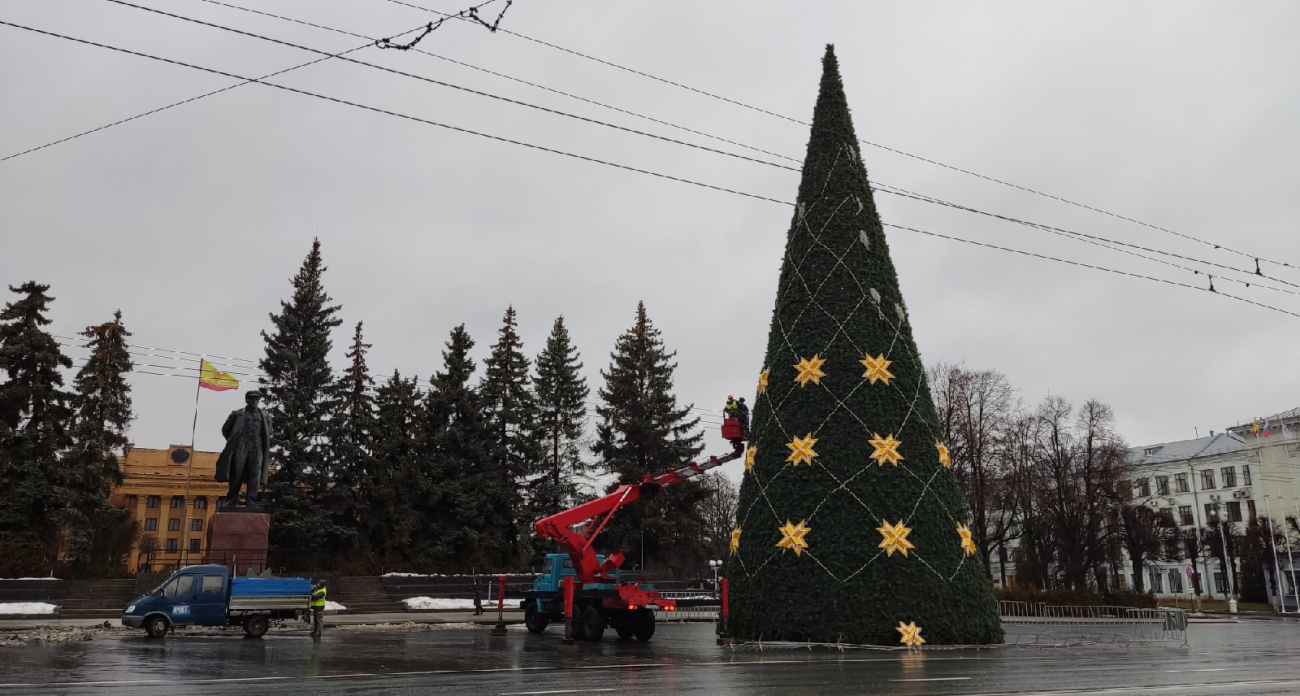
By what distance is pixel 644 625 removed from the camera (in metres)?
20.2

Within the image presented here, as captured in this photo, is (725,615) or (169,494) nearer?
(725,615)

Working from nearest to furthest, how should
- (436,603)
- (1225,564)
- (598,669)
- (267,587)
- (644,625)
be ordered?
(598,669), (644,625), (267,587), (436,603), (1225,564)

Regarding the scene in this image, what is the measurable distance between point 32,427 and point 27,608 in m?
14.3

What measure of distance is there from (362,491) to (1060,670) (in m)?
35.9

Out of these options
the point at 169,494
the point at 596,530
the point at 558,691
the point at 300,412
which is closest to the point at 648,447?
the point at 300,412

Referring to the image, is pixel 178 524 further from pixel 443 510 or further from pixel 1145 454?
pixel 1145 454

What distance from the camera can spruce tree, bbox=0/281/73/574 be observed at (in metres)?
35.2

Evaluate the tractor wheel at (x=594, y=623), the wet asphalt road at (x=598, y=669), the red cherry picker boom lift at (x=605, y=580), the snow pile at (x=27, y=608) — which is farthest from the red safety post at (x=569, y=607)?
the snow pile at (x=27, y=608)

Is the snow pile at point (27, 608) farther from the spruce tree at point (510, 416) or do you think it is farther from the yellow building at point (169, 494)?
the yellow building at point (169, 494)

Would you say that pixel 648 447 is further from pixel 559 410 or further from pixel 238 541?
pixel 238 541

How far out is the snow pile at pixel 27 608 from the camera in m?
25.5

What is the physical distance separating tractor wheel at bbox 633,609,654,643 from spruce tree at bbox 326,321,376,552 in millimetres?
24437

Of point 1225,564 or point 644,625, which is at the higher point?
point 1225,564

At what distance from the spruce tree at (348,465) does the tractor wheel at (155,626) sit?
2050 centimetres
